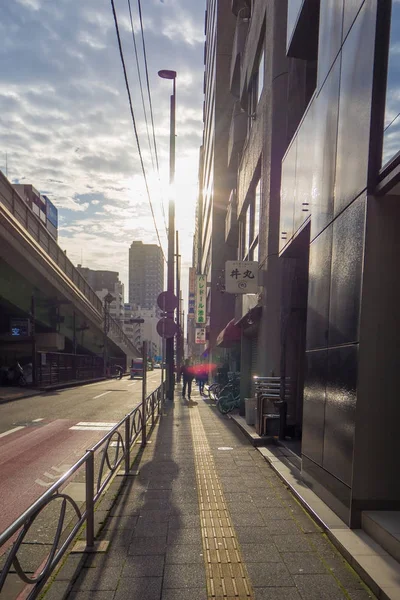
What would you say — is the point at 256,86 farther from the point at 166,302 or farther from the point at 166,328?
the point at 166,328

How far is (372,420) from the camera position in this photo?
4168mm

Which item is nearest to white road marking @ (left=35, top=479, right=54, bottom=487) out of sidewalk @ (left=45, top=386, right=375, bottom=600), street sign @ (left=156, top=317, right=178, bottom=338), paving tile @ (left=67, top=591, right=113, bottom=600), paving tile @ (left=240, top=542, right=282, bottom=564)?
sidewalk @ (left=45, top=386, right=375, bottom=600)

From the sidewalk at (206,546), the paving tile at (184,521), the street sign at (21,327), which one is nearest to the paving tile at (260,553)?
the sidewalk at (206,546)

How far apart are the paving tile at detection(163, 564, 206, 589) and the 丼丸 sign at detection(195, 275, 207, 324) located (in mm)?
30875

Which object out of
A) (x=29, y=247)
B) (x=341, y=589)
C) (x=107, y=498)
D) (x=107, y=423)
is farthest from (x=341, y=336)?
(x=29, y=247)

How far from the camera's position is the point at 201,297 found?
34.8 meters

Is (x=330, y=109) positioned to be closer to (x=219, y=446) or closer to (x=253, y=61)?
(x=219, y=446)

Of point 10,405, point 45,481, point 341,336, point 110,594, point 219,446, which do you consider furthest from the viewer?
point 10,405

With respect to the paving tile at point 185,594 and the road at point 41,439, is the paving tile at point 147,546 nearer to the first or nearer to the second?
the paving tile at point 185,594

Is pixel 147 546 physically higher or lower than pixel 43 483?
higher

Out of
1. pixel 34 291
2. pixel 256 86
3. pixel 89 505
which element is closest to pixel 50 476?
pixel 89 505

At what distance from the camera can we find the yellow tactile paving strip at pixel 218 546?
3.33 m

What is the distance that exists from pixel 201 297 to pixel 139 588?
1243 inches

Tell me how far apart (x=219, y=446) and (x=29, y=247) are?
13.3 metres
